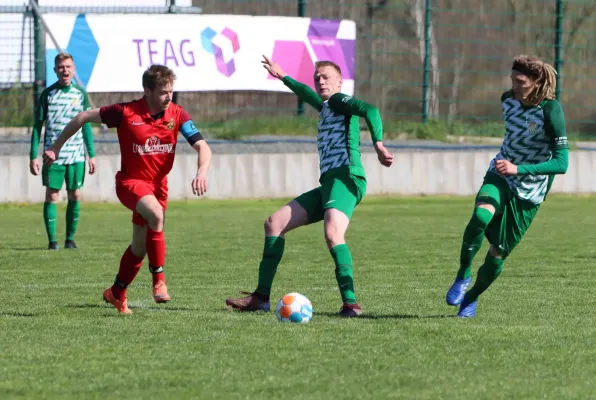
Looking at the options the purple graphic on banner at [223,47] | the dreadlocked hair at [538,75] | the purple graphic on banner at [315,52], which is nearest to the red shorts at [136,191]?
the dreadlocked hair at [538,75]

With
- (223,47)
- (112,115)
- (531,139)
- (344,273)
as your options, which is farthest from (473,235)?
(223,47)

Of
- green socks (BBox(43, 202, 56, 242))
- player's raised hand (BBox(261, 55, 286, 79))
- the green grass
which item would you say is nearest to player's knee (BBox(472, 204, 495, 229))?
the green grass

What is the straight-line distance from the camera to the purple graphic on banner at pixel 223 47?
21.1 m

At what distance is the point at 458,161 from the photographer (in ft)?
71.8

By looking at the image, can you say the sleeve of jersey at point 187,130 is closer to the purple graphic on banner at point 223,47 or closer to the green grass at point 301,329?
the green grass at point 301,329

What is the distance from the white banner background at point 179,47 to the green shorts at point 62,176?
6655 millimetres

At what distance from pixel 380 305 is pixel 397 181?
40.7 feet

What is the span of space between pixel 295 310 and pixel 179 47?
44.0 feet

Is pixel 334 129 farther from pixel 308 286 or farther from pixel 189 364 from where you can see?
pixel 189 364

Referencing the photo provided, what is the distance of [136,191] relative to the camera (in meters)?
8.51

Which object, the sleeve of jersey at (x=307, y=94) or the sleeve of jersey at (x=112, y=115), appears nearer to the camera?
the sleeve of jersey at (x=112, y=115)

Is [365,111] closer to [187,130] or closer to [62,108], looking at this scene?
[187,130]

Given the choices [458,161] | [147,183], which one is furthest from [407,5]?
[147,183]

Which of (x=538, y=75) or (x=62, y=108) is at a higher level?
(x=538, y=75)
